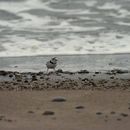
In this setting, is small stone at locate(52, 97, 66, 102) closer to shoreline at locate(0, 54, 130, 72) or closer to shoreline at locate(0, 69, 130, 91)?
shoreline at locate(0, 69, 130, 91)

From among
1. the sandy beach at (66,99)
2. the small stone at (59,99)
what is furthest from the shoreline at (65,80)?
the small stone at (59,99)

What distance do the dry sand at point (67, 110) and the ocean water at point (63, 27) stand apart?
6030mm

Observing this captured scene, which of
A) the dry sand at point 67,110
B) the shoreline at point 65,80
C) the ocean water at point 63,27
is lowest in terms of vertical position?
the dry sand at point 67,110

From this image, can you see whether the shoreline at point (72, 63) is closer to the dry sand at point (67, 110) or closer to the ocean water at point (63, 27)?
the ocean water at point (63, 27)

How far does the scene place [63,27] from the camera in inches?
709

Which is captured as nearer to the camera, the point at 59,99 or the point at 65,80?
the point at 59,99

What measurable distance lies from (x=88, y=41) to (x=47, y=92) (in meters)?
7.17

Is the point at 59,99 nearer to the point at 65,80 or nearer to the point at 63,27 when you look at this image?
the point at 65,80

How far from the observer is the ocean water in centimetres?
1507

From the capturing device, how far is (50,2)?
20984 mm

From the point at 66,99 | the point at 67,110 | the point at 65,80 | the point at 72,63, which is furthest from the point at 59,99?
the point at 72,63

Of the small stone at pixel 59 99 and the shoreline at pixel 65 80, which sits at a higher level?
the shoreline at pixel 65 80

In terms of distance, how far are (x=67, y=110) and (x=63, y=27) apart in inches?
431

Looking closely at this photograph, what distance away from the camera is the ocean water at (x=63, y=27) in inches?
593
